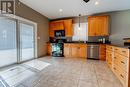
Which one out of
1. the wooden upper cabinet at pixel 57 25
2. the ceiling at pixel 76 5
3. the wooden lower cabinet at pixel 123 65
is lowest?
the wooden lower cabinet at pixel 123 65

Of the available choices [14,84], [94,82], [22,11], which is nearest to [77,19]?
[22,11]

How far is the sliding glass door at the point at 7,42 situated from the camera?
11.4 ft

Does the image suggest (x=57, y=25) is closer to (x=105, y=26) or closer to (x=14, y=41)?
(x=105, y=26)

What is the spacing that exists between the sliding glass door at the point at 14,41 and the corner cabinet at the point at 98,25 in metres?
3.39

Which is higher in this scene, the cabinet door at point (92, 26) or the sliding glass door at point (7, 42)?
the cabinet door at point (92, 26)

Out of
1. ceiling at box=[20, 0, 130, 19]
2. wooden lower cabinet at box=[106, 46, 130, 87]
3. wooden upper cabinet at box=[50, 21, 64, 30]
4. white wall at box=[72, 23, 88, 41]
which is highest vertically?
ceiling at box=[20, 0, 130, 19]

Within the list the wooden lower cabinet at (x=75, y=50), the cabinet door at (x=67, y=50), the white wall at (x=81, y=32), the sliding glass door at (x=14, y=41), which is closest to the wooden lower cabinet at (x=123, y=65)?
the wooden lower cabinet at (x=75, y=50)

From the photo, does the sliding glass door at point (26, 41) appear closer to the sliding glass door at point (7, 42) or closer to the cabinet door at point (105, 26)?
the sliding glass door at point (7, 42)

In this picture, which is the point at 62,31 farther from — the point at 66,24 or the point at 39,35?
the point at 39,35

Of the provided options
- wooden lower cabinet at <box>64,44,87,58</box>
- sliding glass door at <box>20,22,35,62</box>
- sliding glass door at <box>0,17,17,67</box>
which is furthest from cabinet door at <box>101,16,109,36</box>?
sliding glass door at <box>0,17,17,67</box>

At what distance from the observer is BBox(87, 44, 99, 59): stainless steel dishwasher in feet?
16.5

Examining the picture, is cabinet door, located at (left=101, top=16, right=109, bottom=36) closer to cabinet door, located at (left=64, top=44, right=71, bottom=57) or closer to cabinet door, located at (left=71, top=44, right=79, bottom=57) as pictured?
cabinet door, located at (left=71, top=44, right=79, bottom=57)

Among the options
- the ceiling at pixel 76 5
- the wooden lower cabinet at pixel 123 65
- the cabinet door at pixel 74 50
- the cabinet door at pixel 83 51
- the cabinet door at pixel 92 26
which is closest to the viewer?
the wooden lower cabinet at pixel 123 65

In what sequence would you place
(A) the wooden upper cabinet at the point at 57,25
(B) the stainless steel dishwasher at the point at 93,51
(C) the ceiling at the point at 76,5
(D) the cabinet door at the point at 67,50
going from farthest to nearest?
(A) the wooden upper cabinet at the point at 57,25
(D) the cabinet door at the point at 67,50
(B) the stainless steel dishwasher at the point at 93,51
(C) the ceiling at the point at 76,5
